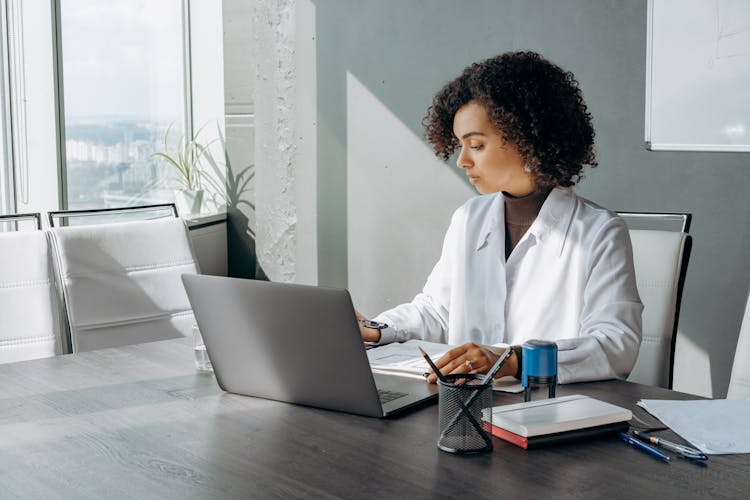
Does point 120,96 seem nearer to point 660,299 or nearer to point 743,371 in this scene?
point 660,299

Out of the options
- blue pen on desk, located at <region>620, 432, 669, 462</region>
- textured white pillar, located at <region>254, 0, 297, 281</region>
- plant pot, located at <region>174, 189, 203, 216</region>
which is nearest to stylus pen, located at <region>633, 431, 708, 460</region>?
blue pen on desk, located at <region>620, 432, 669, 462</region>

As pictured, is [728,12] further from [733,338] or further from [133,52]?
[133,52]

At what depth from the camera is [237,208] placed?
530 cm

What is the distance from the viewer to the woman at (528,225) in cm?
199

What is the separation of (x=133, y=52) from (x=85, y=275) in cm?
306

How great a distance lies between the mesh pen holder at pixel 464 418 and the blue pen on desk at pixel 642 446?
8.7 inches

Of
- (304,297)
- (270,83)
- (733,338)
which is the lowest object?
(733,338)

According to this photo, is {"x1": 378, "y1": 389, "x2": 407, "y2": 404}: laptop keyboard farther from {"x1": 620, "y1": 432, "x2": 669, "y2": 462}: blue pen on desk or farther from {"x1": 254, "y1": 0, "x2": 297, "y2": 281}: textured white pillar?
{"x1": 254, "y1": 0, "x2": 297, "y2": 281}: textured white pillar

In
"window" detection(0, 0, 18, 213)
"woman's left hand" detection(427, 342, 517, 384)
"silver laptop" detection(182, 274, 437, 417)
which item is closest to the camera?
"silver laptop" detection(182, 274, 437, 417)

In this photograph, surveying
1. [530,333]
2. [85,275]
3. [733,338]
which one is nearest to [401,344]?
[530,333]

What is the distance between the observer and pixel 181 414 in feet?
5.11

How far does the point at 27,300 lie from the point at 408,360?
3.71 ft

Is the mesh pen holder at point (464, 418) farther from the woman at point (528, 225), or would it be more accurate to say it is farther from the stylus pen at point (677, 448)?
the woman at point (528, 225)

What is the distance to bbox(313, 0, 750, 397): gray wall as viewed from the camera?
10.3 feet
